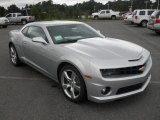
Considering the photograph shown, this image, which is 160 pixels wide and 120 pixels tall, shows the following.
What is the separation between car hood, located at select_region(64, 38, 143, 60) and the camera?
4.09 m

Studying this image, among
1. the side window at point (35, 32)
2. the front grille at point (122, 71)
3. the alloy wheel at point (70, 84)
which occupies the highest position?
the side window at point (35, 32)

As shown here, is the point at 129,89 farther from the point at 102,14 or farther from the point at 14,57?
the point at 102,14

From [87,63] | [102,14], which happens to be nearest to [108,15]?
[102,14]

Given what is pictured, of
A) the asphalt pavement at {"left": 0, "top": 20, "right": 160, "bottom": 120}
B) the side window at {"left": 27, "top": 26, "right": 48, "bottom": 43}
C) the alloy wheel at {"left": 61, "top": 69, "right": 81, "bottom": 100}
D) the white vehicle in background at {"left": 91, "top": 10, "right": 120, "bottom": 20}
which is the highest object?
the white vehicle in background at {"left": 91, "top": 10, "right": 120, "bottom": 20}

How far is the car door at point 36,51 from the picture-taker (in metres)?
5.04

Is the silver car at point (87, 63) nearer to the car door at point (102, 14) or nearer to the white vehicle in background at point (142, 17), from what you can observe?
the white vehicle in background at point (142, 17)

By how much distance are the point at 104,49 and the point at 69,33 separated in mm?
1242

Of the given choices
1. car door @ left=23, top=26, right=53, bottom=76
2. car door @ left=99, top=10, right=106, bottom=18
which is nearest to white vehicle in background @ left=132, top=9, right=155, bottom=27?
car door @ left=23, top=26, right=53, bottom=76

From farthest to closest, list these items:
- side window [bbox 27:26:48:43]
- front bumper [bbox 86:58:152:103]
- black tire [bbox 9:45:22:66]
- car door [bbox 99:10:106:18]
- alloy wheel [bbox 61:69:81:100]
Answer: car door [bbox 99:10:106:18] < black tire [bbox 9:45:22:66] < side window [bbox 27:26:48:43] < alloy wheel [bbox 61:69:81:100] < front bumper [bbox 86:58:152:103]

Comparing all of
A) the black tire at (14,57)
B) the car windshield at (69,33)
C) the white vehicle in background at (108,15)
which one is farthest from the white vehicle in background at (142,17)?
the white vehicle in background at (108,15)

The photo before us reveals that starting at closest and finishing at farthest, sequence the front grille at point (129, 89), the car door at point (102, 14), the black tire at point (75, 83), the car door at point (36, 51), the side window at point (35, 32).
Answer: the front grille at point (129, 89) → the black tire at point (75, 83) → the car door at point (36, 51) → the side window at point (35, 32) → the car door at point (102, 14)

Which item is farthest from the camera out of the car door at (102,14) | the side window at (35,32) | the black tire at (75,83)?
the car door at (102,14)

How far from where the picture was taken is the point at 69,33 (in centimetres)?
532

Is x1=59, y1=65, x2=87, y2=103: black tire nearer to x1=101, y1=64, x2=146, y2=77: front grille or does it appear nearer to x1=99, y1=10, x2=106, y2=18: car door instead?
x1=101, y1=64, x2=146, y2=77: front grille
